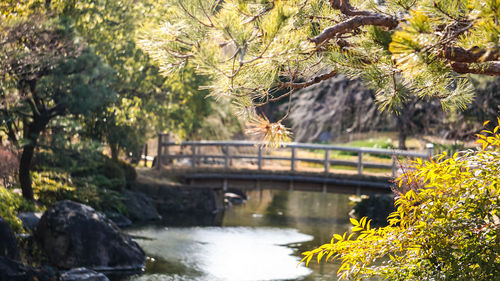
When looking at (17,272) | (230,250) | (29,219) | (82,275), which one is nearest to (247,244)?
(230,250)

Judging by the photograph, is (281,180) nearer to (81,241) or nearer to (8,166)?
(8,166)

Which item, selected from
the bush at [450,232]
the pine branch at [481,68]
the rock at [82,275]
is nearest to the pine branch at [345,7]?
the pine branch at [481,68]

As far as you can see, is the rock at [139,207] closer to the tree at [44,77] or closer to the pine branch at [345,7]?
the tree at [44,77]

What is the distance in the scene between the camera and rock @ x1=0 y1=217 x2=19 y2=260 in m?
8.18

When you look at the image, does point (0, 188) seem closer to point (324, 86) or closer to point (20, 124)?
point (20, 124)

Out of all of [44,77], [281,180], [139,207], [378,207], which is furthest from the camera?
[378,207]

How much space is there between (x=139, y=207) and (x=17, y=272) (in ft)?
22.7

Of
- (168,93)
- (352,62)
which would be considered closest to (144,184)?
(168,93)

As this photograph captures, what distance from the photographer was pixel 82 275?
8.36 meters

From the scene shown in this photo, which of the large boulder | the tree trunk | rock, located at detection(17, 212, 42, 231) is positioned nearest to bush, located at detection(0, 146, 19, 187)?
the tree trunk

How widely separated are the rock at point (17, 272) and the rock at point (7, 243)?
18.0 inches

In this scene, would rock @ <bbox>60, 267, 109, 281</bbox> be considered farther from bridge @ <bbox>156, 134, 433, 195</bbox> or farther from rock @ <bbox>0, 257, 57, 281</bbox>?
bridge @ <bbox>156, 134, 433, 195</bbox>

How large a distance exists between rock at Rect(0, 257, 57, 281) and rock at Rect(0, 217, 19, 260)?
1.50 ft

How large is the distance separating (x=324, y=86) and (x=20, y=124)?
43.2 feet
